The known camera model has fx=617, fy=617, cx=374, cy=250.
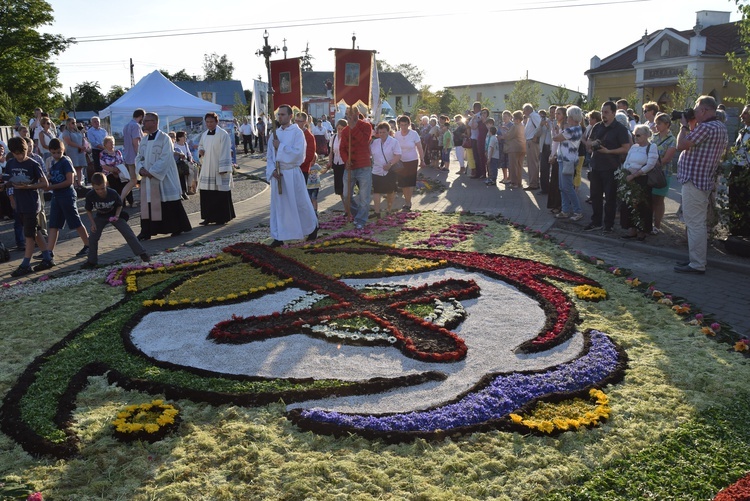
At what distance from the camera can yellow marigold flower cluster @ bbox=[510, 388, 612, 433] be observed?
→ 409 centimetres

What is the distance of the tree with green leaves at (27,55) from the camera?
148 feet

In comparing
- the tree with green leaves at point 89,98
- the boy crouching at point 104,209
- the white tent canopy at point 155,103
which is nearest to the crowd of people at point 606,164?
the boy crouching at point 104,209

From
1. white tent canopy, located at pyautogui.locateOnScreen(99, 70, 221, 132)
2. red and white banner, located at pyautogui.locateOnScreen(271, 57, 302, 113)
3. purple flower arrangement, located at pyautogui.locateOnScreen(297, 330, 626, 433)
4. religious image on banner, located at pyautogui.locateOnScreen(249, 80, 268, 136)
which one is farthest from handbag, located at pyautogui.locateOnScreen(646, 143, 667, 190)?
religious image on banner, located at pyautogui.locateOnScreen(249, 80, 268, 136)

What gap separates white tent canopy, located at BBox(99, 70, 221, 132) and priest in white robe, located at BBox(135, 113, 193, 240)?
1195 cm

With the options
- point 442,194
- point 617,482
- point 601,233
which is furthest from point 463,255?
point 442,194

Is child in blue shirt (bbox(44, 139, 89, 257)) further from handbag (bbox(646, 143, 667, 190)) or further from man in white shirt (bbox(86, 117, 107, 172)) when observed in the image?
handbag (bbox(646, 143, 667, 190))

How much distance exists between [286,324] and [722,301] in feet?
15.9

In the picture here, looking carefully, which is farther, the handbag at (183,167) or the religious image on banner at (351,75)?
the handbag at (183,167)

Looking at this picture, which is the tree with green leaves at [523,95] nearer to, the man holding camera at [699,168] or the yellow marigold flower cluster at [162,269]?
the man holding camera at [699,168]

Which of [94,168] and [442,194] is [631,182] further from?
[94,168]

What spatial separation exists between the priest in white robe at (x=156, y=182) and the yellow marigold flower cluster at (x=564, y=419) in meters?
8.47

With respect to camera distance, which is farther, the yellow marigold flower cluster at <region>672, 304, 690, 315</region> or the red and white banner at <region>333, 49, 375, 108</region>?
the red and white banner at <region>333, 49, 375, 108</region>

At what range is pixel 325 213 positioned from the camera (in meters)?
13.4

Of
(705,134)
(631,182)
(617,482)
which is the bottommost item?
(617,482)
